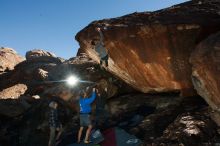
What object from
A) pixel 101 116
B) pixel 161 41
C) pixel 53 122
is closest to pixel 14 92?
pixel 101 116

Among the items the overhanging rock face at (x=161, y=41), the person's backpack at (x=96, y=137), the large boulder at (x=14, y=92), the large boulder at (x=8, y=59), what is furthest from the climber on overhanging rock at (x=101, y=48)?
the large boulder at (x=8, y=59)

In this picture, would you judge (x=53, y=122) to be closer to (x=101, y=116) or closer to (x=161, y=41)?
(x=101, y=116)

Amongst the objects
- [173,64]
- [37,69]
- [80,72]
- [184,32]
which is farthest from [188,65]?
[37,69]

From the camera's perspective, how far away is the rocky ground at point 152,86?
28.5 ft

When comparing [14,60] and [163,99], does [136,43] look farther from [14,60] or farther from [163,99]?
[14,60]

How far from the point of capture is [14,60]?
33406 millimetres

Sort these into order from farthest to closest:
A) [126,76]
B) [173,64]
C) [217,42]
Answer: [126,76]
[173,64]
[217,42]

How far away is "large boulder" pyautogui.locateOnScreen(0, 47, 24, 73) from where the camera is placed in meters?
29.6

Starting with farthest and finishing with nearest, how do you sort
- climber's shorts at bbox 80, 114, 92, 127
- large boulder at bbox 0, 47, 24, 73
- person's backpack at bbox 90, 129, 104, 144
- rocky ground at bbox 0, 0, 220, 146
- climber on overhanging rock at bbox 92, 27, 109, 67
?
large boulder at bbox 0, 47, 24, 73 → climber on overhanging rock at bbox 92, 27, 109, 67 → climber's shorts at bbox 80, 114, 92, 127 → person's backpack at bbox 90, 129, 104, 144 → rocky ground at bbox 0, 0, 220, 146

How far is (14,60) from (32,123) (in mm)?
21175

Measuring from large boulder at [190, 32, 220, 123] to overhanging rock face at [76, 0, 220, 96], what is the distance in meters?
0.96

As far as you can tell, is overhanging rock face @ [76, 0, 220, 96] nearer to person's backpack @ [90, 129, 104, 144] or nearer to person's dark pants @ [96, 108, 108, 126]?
person's dark pants @ [96, 108, 108, 126]

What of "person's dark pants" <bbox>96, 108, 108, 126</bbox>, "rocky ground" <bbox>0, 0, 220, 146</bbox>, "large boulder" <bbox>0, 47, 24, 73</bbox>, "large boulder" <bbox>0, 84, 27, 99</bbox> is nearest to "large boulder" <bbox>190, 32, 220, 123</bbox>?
"rocky ground" <bbox>0, 0, 220, 146</bbox>

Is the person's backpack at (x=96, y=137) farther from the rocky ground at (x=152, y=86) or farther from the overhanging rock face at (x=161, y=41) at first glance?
the overhanging rock face at (x=161, y=41)
